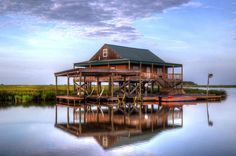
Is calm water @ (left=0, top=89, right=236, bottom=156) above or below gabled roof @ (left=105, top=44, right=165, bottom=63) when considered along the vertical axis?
below

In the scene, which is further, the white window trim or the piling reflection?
the white window trim

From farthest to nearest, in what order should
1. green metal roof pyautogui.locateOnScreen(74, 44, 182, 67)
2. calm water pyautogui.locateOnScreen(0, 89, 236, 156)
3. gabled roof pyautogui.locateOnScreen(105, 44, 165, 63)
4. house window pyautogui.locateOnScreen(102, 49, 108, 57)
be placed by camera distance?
house window pyautogui.locateOnScreen(102, 49, 108, 57), gabled roof pyautogui.locateOnScreen(105, 44, 165, 63), green metal roof pyautogui.locateOnScreen(74, 44, 182, 67), calm water pyautogui.locateOnScreen(0, 89, 236, 156)

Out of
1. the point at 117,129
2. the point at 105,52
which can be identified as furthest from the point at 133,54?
the point at 117,129

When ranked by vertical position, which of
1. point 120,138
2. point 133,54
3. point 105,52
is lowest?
point 120,138

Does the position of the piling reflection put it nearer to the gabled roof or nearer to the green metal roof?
the green metal roof

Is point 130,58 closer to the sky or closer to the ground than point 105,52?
closer to the ground

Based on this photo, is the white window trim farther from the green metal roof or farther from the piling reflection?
the piling reflection

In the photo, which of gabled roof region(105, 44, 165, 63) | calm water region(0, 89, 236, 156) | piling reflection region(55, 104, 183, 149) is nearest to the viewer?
calm water region(0, 89, 236, 156)

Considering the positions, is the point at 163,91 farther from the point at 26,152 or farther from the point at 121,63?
the point at 26,152

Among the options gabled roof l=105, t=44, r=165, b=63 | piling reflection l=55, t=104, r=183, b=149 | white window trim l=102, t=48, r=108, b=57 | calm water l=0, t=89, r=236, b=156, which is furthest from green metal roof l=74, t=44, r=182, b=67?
calm water l=0, t=89, r=236, b=156

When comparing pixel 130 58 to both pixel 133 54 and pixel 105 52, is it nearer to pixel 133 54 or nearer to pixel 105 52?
pixel 133 54

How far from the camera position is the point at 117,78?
148 ft

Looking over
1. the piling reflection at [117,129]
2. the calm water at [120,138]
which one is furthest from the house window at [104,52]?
the calm water at [120,138]

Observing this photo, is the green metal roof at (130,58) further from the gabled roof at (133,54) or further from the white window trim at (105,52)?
the white window trim at (105,52)
